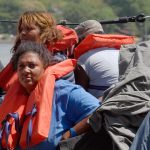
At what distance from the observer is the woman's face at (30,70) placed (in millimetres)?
4256

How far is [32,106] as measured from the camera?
418 cm

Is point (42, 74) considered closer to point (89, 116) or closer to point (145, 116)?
point (89, 116)

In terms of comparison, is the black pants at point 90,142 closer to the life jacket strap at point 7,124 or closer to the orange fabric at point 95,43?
the life jacket strap at point 7,124

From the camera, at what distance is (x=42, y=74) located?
4.29 meters

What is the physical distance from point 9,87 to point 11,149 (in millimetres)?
722

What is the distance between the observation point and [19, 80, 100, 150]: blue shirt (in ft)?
13.1

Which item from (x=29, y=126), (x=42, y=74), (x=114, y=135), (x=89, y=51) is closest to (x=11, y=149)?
(x=29, y=126)

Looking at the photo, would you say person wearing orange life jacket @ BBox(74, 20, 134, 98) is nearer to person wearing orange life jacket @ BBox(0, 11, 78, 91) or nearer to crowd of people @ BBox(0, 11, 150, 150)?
crowd of people @ BBox(0, 11, 150, 150)

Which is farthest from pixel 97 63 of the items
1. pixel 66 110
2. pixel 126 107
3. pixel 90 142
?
pixel 126 107

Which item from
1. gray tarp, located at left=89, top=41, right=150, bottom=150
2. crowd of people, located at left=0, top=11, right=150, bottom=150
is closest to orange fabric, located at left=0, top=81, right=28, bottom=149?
crowd of people, located at left=0, top=11, right=150, bottom=150

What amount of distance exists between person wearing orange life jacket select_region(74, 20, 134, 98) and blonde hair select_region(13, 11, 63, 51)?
26cm

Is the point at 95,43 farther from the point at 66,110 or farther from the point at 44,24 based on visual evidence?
the point at 66,110

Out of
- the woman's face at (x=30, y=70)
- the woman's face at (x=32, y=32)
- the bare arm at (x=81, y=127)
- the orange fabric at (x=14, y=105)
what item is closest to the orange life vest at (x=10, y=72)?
the woman's face at (x=32, y=32)

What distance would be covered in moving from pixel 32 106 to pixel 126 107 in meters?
0.80
